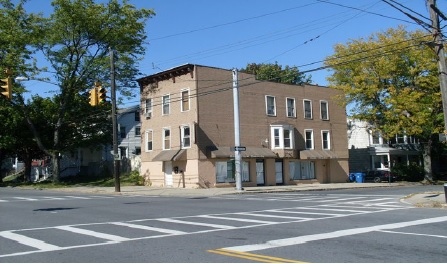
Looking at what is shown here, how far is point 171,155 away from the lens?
35750 millimetres

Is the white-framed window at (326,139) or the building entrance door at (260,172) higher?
the white-framed window at (326,139)

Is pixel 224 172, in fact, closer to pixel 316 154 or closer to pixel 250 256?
pixel 316 154

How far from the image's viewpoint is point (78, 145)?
47500 mm

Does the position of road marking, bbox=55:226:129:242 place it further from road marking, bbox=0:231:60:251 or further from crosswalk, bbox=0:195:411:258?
road marking, bbox=0:231:60:251

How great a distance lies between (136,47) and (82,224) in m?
34.2

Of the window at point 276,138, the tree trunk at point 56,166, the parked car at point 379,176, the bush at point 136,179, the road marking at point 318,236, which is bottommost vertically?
the road marking at point 318,236

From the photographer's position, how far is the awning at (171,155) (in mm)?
35031

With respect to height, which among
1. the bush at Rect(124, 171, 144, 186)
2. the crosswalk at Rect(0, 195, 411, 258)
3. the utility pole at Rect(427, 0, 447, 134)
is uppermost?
the utility pole at Rect(427, 0, 447, 134)

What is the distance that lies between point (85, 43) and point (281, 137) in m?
19.3

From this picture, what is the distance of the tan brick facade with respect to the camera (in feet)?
115

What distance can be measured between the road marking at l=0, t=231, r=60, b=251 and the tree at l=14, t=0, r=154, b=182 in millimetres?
31217

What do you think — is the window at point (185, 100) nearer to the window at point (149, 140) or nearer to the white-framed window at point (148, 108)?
the white-framed window at point (148, 108)

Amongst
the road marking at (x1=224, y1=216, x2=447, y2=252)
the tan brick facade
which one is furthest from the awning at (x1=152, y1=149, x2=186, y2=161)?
the road marking at (x1=224, y1=216, x2=447, y2=252)

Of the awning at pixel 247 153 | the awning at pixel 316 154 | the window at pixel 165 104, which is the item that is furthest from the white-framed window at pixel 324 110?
the window at pixel 165 104
